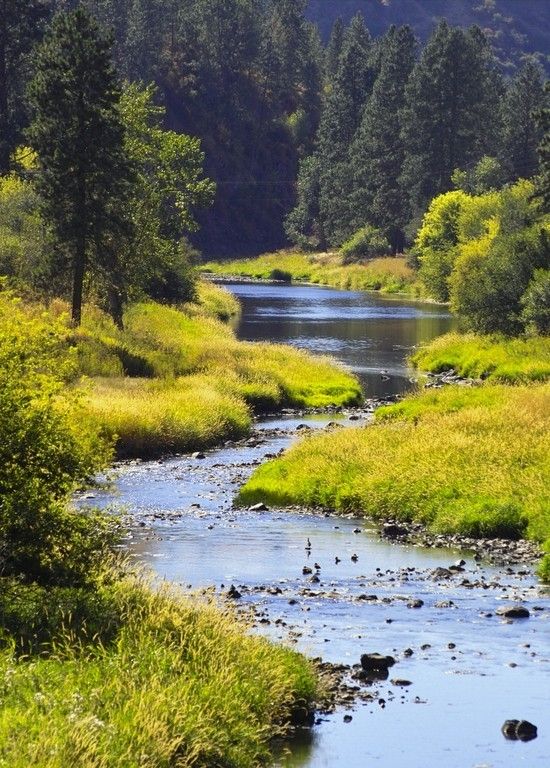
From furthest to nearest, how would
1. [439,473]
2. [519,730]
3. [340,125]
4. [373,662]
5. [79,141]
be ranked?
[340,125], [79,141], [439,473], [373,662], [519,730]

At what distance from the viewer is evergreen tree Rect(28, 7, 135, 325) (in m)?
67.2

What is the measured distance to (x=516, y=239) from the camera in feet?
Result: 266

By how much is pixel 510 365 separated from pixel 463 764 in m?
51.3

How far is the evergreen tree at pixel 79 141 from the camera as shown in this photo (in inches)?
Answer: 2645

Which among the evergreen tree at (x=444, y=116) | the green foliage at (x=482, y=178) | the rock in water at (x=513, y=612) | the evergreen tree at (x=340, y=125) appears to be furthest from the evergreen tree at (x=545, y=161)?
the evergreen tree at (x=340, y=125)

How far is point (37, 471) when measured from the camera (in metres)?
22.0

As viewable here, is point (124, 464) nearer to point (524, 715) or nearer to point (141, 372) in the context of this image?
point (141, 372)

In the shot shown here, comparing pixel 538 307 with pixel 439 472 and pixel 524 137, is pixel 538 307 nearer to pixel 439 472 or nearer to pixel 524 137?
pixel 439 472

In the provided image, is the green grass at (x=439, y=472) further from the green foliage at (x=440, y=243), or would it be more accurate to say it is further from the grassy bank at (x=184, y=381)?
the green foliage at (x=440, y=243)

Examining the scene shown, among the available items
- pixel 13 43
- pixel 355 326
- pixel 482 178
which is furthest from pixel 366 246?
pixel 13 43

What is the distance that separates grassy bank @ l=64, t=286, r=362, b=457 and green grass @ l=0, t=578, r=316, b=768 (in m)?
21.0

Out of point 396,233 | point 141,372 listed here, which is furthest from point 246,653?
point 396,233

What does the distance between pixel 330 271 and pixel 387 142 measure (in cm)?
1857

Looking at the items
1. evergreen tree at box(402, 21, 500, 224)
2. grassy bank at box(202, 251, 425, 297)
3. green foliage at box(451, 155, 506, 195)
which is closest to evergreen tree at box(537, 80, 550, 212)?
green foliage at box(451, 155, 506, 195)
